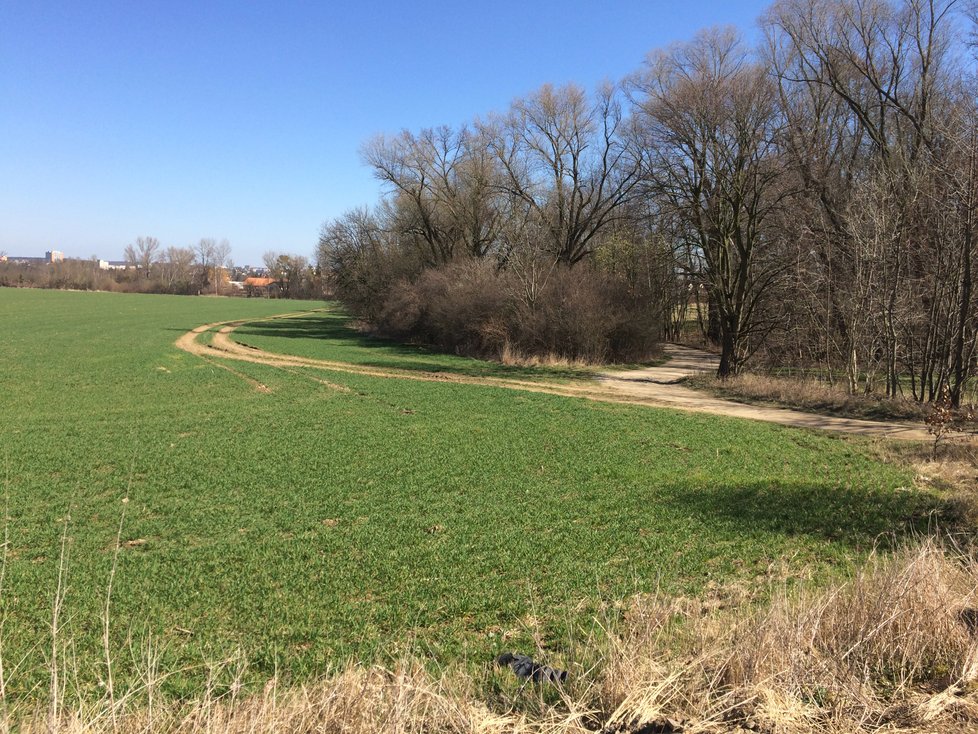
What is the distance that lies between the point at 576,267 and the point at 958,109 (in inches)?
779

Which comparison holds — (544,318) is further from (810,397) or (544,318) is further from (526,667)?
(526,667)

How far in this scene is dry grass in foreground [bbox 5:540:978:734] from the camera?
2732 millimetres

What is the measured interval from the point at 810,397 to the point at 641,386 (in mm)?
6188

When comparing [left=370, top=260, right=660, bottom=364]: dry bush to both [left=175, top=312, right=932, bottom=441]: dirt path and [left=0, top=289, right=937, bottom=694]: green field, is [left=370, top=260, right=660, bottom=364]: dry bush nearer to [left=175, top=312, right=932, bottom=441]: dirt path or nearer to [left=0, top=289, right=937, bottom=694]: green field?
[left=175, top=312, right=932, bottom=441]: dirt path

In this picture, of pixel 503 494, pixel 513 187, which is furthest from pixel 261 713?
pixel 513 187

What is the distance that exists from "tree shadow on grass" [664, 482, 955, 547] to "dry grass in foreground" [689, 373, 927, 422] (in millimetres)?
7528

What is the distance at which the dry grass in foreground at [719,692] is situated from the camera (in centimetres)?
273

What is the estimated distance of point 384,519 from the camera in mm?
8117

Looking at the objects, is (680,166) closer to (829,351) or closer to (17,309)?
(829,351)

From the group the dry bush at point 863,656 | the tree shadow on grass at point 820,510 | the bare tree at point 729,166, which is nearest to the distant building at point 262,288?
the bare tree at point 729,166

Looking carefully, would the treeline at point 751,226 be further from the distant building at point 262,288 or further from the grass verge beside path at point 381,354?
the distant building at point 262,288

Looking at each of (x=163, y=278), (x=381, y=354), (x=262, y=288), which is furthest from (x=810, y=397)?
(x=163, y=278)

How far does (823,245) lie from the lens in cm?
2041

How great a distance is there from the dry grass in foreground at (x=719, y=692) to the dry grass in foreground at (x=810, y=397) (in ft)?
47.1
